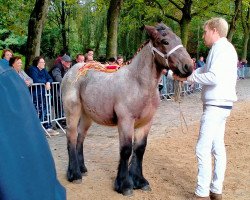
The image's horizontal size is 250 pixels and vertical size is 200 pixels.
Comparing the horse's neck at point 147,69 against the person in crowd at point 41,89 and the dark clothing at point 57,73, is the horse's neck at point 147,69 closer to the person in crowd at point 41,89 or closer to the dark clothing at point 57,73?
the person in crowd at point 41,89

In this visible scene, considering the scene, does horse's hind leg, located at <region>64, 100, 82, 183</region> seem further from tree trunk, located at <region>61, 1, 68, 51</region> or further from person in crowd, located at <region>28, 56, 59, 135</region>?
tree trunk, located at <region>61, 1, 68, 51</region>

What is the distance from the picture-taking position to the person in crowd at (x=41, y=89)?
30.7 feet

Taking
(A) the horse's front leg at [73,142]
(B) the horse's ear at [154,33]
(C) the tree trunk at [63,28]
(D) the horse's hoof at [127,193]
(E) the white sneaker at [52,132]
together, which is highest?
(C) the tree trunk at [63,28]

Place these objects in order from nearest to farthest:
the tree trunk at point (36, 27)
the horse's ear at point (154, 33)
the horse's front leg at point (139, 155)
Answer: the horse's ear at point (154, 33)
the horse's front leg at point (139, 155)
the tree trunk at point (36, 27)

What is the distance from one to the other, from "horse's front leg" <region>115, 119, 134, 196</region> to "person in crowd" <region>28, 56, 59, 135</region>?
13.9ft

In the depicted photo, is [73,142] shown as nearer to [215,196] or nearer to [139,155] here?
[139,155]

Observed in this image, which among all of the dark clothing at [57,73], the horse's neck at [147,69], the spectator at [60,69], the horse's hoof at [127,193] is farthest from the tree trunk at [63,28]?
the horse's hoof at [127,193]

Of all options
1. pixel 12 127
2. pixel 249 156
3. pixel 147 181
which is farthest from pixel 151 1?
pixel 12 127

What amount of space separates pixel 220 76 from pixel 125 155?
1739 millimetres

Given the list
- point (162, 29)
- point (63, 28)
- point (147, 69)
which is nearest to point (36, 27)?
point (147, 69)

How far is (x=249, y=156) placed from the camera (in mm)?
7402

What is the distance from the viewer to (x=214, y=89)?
4.75m

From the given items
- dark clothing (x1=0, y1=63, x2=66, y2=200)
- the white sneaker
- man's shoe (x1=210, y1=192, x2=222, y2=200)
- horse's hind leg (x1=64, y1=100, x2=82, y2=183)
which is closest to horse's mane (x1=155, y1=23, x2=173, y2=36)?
horse's hind leg (x1=64, y1=100, x2=82, y2=183)

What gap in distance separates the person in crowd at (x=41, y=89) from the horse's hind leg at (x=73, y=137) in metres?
3.17
